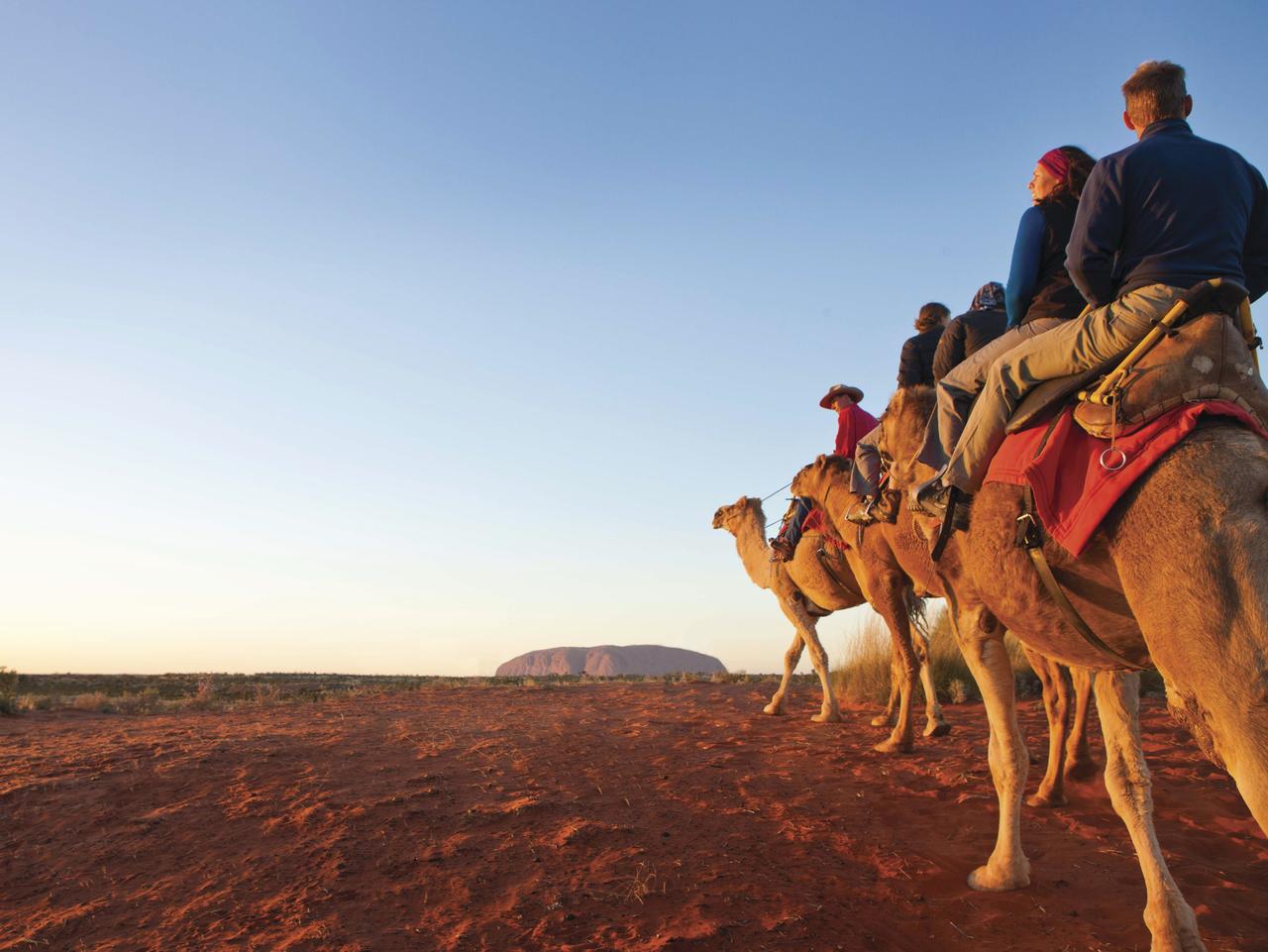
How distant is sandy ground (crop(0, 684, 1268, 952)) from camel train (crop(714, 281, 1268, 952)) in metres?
0.66

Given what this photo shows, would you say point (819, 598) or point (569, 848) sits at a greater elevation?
point (819, 598)

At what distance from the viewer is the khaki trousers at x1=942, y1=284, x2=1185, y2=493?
11.2 ft

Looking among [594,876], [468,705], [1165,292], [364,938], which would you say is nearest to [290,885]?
[364,938]

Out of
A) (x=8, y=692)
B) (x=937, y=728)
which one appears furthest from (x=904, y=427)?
(x=8, y=692)

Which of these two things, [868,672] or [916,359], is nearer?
[916,359]

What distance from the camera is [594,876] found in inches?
198

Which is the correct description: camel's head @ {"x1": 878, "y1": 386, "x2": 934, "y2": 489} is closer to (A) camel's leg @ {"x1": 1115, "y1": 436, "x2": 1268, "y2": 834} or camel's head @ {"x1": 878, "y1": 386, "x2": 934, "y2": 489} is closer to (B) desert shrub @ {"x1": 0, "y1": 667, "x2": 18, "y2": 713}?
(A) camel's leg @ {"x1": 1115, "y1": 436, "x2": 1268, "y2": 834}

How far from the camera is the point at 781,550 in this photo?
12.1 m

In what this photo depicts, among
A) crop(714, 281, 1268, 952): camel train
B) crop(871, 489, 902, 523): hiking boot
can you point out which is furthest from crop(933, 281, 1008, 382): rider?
crop(714, 281, 1268, 952): camel train

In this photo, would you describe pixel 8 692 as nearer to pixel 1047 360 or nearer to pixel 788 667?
pixel 788 667

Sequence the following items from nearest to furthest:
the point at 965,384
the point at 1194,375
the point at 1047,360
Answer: the point at 1194,375, the point at 1047,360, the point at 965,384

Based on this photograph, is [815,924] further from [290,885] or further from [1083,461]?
[290,885]

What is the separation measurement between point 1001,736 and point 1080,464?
2.28m

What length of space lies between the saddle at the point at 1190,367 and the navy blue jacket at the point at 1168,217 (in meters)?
0.22
